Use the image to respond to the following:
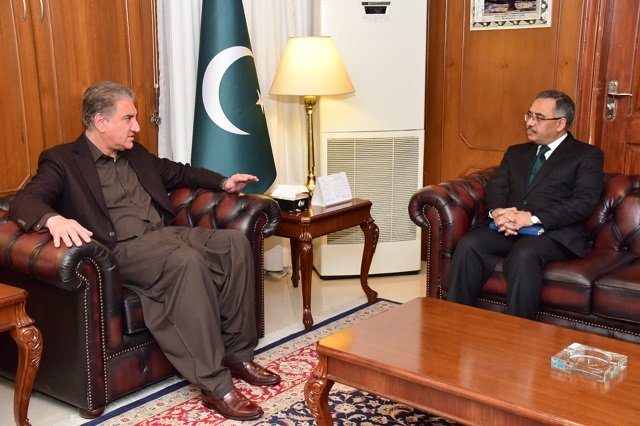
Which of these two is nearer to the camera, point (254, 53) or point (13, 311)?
point (13, 311)

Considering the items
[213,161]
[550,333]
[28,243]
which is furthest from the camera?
[213,161]

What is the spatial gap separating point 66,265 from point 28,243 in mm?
229

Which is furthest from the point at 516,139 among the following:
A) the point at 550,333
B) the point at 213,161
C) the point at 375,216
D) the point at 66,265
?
the point at 66,265

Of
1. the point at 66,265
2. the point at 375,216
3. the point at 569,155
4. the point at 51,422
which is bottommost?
the point at 51,422

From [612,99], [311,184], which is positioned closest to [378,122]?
[311,184]

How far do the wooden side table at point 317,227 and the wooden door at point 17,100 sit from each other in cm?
122

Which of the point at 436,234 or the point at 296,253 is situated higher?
the point at 436,234

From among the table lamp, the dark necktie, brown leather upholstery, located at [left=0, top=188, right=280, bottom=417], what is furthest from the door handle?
brown leather upholstery, located at [left=0, top=188, right=280, bottom=417]

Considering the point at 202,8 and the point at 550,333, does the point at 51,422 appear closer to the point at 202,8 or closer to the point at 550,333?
the point at 550,333

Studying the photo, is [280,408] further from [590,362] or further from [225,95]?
[225,95]

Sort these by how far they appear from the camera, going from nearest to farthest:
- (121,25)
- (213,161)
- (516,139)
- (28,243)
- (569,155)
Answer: (28,243)
(569,155)
(121,25)
(213,161)
(516,139)

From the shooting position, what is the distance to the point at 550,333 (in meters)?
2.42

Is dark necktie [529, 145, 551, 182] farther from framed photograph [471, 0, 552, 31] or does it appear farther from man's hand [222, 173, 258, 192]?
man's hand [222, 173, 258, 192]

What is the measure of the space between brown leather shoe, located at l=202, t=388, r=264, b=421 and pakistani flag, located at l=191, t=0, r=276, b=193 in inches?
59.5
